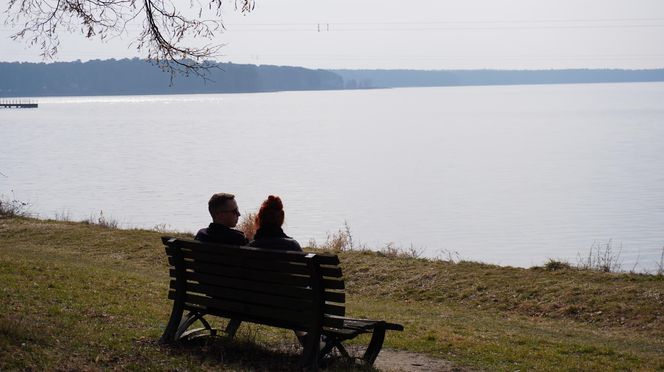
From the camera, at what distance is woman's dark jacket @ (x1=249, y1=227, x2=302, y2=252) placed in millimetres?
7926

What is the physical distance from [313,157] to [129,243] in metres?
50.3

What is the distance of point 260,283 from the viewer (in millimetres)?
7570

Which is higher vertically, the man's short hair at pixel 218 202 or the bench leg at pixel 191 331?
the man's short hair at pixel 218 202

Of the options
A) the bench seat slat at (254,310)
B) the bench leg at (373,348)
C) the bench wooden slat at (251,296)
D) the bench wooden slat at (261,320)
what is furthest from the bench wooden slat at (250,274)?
the bench leg at (373,348)

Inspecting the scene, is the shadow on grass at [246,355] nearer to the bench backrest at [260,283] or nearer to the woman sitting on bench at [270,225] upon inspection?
the bench backrest at [260,283]

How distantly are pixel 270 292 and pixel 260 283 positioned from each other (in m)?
0.11

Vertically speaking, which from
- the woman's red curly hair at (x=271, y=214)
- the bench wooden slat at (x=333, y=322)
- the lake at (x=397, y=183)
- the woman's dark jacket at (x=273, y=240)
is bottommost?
the bench wooden slat at (x=333, y=322)

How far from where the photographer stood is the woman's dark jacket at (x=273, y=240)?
7.93 metres

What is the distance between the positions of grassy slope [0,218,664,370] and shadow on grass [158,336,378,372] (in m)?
0.02

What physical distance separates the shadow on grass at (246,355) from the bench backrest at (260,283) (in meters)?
0.32

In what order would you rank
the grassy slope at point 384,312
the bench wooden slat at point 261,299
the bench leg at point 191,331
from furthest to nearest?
the bench leg at point 191,331, the grassy slope at point 384,312, the bench wooden slat at point 261,299

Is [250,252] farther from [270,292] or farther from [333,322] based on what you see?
[333,322]

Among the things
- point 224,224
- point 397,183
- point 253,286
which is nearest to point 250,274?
point 253,286

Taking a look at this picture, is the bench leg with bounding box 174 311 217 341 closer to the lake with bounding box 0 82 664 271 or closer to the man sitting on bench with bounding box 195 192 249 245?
the man sitting on bench with bounding box 195 192 249 245
